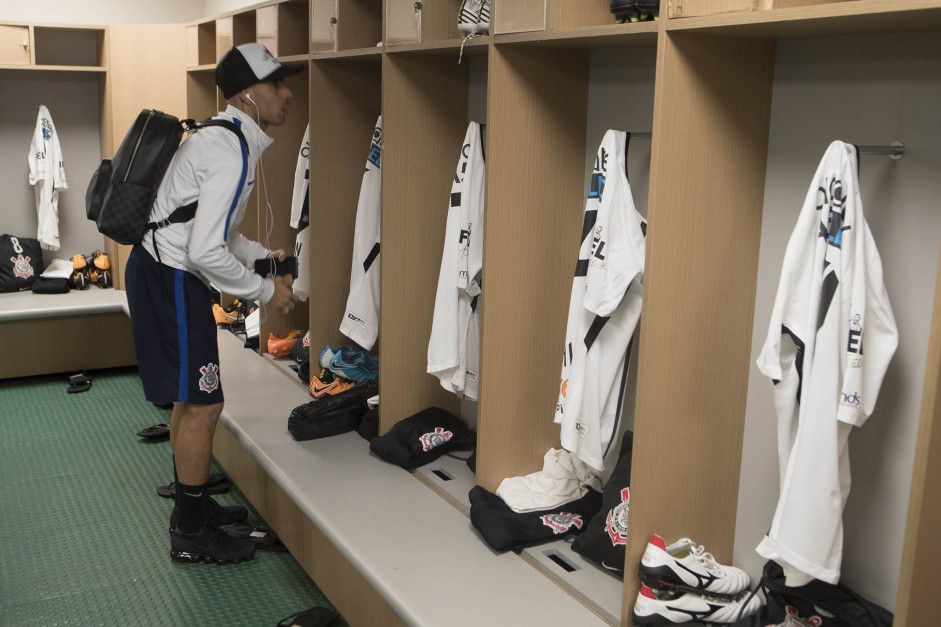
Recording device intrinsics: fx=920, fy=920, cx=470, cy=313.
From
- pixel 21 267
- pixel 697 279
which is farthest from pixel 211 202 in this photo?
pixel 21 267

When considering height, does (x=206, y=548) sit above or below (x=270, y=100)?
below

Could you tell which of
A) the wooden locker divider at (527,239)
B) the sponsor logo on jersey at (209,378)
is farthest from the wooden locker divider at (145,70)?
the wooden locker divider at (527,239)

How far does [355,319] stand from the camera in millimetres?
3646

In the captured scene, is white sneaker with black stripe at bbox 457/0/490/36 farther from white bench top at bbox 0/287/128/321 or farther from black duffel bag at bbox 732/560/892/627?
white bench top at bbox 0/287/128/321

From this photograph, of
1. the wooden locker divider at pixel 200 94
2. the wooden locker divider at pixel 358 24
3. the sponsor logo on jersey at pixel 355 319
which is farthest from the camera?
A: the wooden locker divider at pixel 200 94

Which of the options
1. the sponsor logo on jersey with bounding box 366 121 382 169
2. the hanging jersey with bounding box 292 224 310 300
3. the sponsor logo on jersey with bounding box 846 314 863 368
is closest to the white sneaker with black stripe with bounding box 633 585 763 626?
the sponsor logo on jersey with bounding box 846 314 863 368

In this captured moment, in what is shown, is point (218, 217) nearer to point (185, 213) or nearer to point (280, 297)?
point (185, 213)

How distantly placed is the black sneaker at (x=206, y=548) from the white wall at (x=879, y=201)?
180 cm

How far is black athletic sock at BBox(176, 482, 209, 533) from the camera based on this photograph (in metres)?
3.04

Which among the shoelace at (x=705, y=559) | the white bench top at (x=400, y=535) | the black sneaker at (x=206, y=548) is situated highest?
the shoelace at (x=705, y=559)

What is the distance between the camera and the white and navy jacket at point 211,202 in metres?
2.74

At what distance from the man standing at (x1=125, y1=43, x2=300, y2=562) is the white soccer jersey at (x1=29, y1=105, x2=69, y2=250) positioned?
124 inches

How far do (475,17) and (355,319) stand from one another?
1410 mm

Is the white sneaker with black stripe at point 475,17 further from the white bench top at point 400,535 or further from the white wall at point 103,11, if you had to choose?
the white wall at point 103,11
